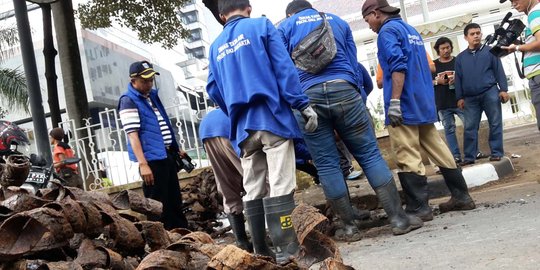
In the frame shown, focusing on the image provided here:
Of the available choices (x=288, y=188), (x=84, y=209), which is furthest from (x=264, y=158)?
(x=84, y=209)

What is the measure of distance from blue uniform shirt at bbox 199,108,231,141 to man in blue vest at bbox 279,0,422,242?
62cm

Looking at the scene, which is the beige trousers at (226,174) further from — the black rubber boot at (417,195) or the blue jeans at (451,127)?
the blue jeans at (451,127)

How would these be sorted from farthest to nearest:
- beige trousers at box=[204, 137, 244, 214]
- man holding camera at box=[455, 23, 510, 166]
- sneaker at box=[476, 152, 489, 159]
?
1. sneaker at box=[476, 152, 489, 159]
2. man holding camera at box=[455, 23, 510, 166]
3. beige trousers at box=[204, 137, 244, 214]

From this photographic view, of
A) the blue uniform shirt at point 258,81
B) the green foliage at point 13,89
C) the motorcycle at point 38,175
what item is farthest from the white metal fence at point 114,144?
the green foliage at point 13,89

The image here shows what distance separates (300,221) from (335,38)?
2.91m

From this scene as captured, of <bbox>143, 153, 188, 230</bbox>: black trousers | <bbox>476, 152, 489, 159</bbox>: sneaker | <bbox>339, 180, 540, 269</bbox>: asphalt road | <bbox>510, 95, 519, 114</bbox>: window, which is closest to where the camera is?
<bbox>339, 180, 540, 269</bbox>: asphalt road


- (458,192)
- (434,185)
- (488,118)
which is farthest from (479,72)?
(458,192)

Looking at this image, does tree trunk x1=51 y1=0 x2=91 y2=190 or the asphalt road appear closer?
the asphalt road

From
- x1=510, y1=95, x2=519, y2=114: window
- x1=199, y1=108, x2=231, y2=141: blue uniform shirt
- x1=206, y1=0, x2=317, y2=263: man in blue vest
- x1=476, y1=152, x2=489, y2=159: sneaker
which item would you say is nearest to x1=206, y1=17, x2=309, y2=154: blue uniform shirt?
x1=206, y1=0, x2=317, y2=263: man in blue vest

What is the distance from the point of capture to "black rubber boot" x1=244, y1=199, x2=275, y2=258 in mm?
4516

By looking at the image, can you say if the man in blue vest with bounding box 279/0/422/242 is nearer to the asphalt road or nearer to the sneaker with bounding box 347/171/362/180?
the asphalt road

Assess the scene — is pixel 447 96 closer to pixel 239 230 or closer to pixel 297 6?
pixel 297 6

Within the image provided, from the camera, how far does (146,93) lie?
19.6 feet

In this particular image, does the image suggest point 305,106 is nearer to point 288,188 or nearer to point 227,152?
point 288,188
